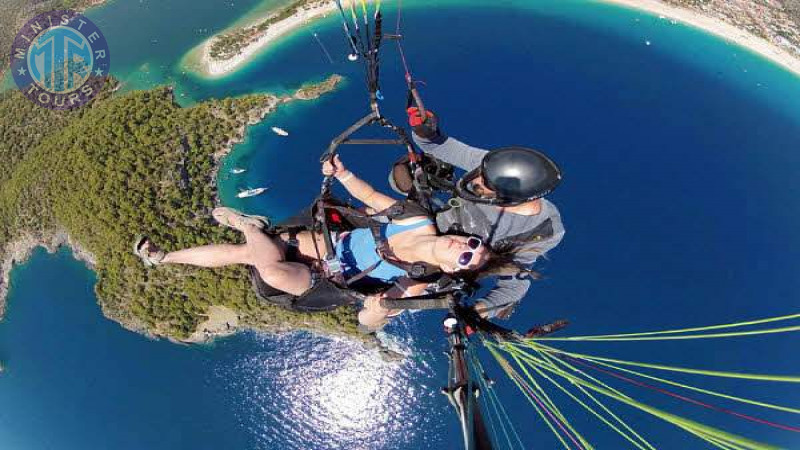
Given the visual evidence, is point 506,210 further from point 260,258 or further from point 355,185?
point 260,258

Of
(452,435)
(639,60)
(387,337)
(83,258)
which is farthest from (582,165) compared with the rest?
(83,258)

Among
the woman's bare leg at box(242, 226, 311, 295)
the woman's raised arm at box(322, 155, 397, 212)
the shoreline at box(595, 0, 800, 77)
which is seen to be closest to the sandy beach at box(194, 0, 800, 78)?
the shoreline at box(595, 0, 800, 77)

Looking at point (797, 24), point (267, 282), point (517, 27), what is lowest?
point (267, 282)

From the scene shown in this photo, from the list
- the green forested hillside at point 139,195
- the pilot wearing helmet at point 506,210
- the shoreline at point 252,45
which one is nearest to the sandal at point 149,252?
the pilot wearing helmet at point 506,210

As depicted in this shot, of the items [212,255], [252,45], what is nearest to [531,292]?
[212,255]

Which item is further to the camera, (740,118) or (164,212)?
(740,118)

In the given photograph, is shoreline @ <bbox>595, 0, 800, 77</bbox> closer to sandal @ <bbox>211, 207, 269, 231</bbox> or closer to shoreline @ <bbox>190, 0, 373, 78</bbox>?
shoreline @ <bbox>190, 0, 373, 78</bbox>

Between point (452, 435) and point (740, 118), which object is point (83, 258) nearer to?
point (452, 435)
